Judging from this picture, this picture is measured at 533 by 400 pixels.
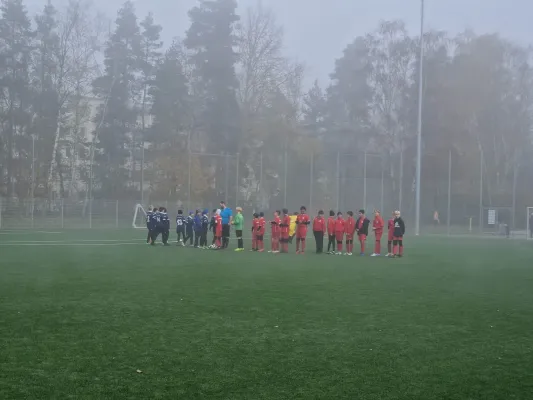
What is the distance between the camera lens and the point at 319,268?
56.5 ft

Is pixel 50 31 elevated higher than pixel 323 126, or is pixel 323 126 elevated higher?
pixel 50 31

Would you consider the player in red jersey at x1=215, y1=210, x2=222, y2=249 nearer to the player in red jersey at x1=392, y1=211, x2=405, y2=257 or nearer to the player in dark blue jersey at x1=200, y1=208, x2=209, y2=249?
the player in dark blue jersey at x1=200, y1=208, x2=209, y2=249

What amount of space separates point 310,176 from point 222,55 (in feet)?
40.8

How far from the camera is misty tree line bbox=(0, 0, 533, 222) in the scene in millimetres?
50500

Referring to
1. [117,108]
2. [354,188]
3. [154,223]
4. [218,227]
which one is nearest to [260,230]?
[218,227]

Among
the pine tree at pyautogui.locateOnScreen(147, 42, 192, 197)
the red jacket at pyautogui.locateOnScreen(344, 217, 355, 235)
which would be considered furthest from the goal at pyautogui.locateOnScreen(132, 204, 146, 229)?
the red jacket at pyautogui.locateOnScreen(344, 217, 355, 235)

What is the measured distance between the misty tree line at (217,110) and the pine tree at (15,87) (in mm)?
101

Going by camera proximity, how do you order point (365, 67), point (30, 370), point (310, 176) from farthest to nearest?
point (365, 67)
point (310, 176)
point (30, 370)

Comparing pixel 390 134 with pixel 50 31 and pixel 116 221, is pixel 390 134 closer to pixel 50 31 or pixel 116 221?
pixel 116 221

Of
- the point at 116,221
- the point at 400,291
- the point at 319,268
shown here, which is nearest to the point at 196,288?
the point at 400,291

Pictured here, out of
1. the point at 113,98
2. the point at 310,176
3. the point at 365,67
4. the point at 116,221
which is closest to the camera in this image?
the point at 116,221

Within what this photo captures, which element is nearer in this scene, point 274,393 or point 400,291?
point 274,393

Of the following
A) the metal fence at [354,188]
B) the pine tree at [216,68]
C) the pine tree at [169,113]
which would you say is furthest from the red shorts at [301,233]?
the pine tree at [216,68]

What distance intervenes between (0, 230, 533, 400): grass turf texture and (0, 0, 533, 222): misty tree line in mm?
36135
